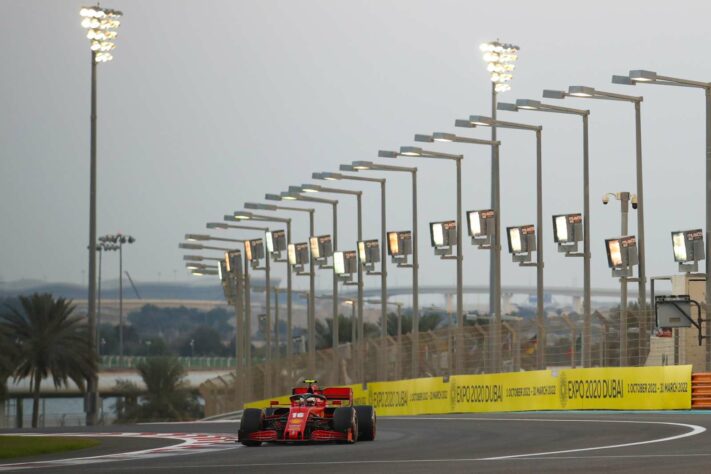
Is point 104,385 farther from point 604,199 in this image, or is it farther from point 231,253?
point 604,199

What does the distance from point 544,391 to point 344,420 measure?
17.4 m

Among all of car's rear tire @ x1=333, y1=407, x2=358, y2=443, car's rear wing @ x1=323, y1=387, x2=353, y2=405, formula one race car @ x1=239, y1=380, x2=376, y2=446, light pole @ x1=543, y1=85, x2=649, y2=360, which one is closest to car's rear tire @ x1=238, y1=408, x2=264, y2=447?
formula one race car @ x1=239, y1=380, x2=376, y2=446

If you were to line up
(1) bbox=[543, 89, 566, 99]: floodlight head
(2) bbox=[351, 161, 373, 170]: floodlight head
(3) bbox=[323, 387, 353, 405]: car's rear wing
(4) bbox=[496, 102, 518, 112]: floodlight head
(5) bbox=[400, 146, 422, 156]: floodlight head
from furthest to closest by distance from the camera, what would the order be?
(2) bbox=[351, 161, 373, 170]: floodlight head
(5) bbox=[400, 146, 422, 156]: floodlight head
(4) bbox=[496, 102, 518, 112]: floodlight head
(1) bbox=[543, 89, 566, 99]: floodlight head
(3) bbox=[323, 387, 353, 405]: car's rear wing

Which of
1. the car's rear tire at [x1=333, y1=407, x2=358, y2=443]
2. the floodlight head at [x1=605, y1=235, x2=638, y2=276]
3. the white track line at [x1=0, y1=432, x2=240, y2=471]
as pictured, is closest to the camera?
the white track line at [x1=0, y1=432, x2=240, y2=471]

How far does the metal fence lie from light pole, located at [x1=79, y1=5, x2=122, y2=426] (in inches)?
341

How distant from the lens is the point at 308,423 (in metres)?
24.7

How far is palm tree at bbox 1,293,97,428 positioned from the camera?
7806 cm

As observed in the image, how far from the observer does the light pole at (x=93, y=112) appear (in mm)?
62781

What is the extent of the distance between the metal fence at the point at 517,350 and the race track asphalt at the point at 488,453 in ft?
32.1

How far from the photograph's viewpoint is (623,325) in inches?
1513

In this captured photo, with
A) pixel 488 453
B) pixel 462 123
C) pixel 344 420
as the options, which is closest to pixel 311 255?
pixel 462 123

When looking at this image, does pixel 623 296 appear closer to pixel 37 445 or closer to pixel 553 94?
pixel 553 94

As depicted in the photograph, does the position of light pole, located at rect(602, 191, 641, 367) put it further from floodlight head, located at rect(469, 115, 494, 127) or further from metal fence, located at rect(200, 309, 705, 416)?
floodlight head, located at rect(469, 115, 494, 127)

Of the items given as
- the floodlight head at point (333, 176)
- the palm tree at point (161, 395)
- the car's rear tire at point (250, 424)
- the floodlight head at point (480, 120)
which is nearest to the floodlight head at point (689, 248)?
the floodlight head at point (480, 120)
